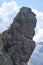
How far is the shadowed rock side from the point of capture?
63.7 meters

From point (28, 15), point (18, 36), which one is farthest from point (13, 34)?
point (28, 15)

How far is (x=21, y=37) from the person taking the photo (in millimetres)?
66375

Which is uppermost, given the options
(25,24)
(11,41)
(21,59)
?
(25,24)

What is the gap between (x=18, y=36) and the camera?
6662 cm

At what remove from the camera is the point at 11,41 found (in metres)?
66.3

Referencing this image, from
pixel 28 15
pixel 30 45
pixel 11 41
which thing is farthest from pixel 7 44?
pixel 28 15

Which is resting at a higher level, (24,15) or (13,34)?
(24,15)

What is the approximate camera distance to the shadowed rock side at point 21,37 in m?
63.7

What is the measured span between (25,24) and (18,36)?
4.50m

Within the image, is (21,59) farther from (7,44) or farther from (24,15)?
(24,15)

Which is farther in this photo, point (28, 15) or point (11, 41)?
point (28, 15)

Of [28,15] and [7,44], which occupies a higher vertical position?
[28,15]

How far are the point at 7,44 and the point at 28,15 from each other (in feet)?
33.0

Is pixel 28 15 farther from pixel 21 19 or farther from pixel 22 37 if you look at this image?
pixel 22 37
